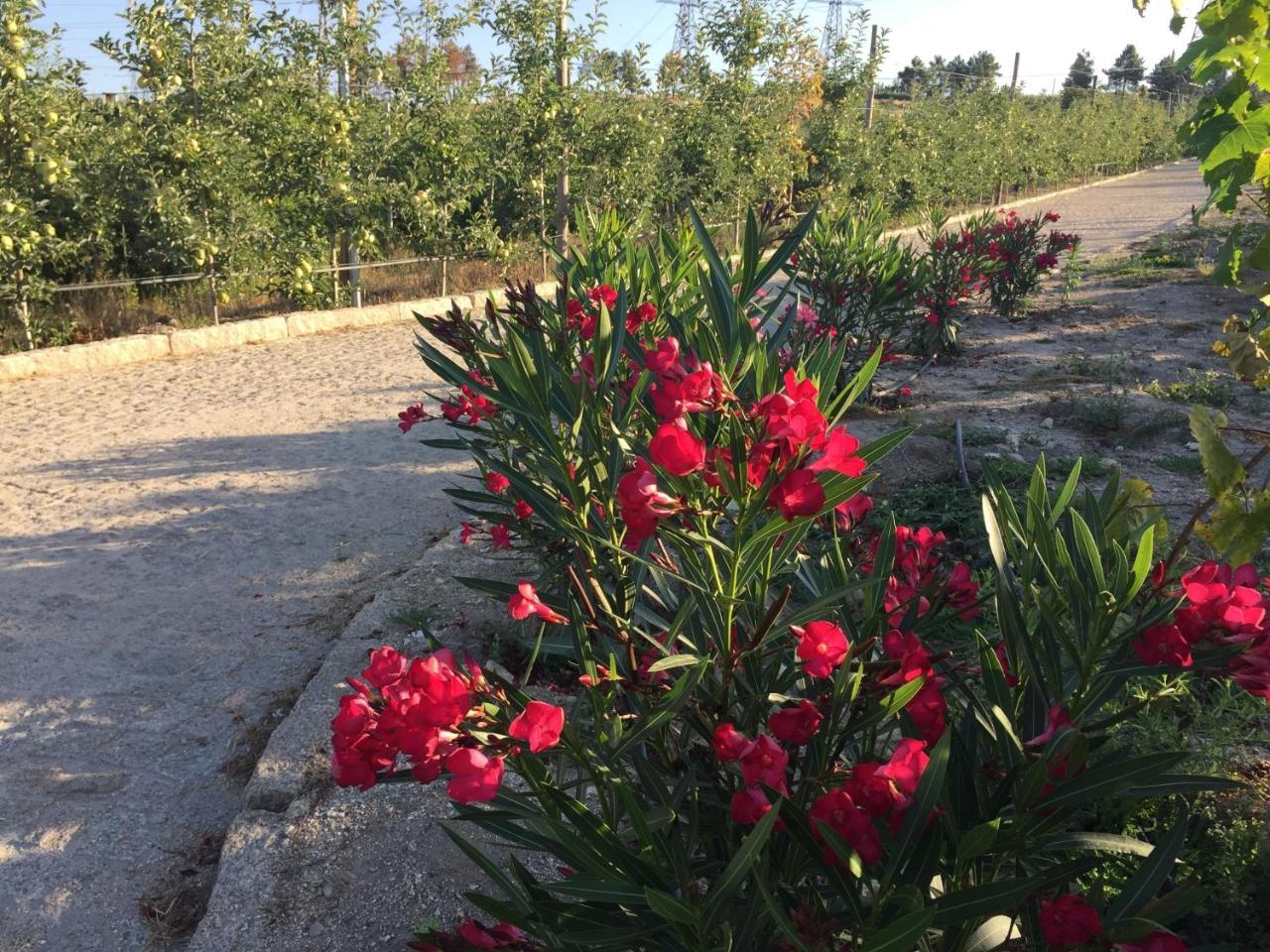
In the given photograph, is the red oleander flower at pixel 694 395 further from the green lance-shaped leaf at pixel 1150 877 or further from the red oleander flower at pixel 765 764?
the green lance-shaped leaf at pixel 1150 877

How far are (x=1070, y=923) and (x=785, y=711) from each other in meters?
0.35

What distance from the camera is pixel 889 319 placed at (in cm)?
550

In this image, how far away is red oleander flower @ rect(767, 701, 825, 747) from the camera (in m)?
1.00

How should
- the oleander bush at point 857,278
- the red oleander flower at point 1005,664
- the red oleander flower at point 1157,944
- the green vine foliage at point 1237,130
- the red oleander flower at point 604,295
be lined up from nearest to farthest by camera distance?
the red oleander flower at point 1157,944
the red oleander flower at point 1005,664
the green vine foliage at point 1237,130
the red oleander flower at point 604,295
the oleander bush at point 857,278

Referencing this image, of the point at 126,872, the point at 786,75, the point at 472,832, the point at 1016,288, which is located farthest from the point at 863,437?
the point at 786,75

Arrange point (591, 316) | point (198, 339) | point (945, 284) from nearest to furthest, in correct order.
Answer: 1. point (591, 316)
2. point (945, 284)
3. point (198, 339)

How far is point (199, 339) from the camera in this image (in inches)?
305

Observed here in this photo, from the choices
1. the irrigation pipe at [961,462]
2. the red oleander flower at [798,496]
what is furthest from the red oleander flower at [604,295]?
the irrigation pipe at [961,462]

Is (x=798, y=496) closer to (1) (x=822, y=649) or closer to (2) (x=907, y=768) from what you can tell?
(1) (x=822, y=649)

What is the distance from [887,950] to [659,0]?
32819mm

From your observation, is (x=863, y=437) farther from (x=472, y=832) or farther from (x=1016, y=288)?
(x=1016, y=288)

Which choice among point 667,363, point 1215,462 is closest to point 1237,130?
point 1215,462

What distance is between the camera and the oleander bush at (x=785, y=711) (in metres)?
0.91

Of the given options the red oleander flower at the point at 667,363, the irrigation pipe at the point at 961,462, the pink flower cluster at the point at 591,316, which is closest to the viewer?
the red oleander flower at the point at 667,363
